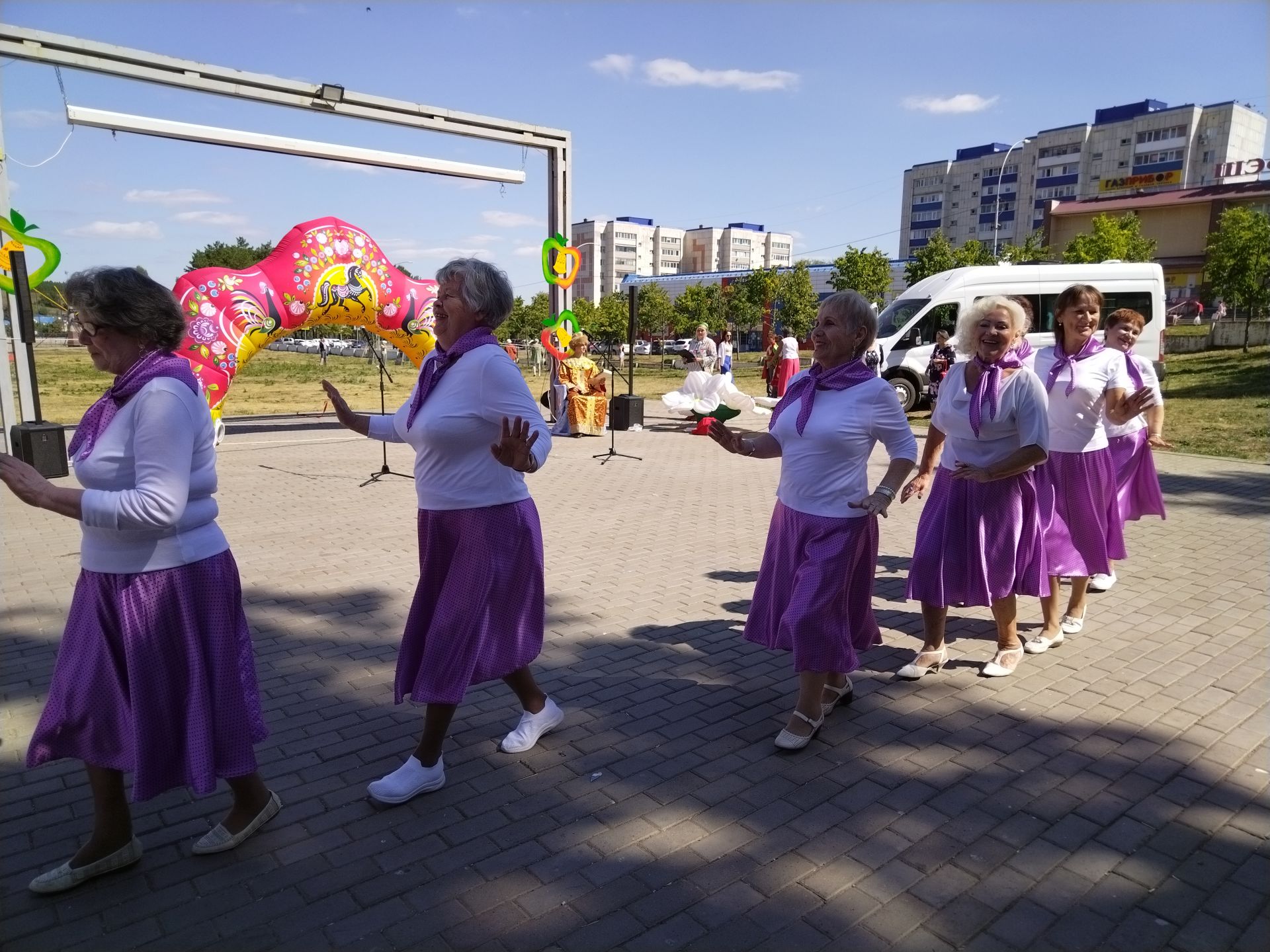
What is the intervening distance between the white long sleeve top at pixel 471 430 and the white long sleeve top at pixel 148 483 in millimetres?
704

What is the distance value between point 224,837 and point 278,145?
40.8 feet

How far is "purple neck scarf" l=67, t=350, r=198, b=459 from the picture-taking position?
91.7 inches

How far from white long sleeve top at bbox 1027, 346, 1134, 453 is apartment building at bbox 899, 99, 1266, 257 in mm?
67022

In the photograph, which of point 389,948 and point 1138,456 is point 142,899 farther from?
point 1138,456

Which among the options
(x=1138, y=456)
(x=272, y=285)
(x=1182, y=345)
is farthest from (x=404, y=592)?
(x=1182, y=345)

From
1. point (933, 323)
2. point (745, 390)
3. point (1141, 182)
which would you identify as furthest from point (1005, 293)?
point (1141, 182)

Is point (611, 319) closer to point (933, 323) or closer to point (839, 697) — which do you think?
point (933, 323)

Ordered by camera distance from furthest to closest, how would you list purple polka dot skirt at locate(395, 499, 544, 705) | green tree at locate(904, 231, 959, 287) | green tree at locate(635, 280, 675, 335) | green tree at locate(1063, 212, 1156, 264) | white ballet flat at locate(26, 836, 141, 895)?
green tree at locate(635, 280, 675, 335)
green tree at locate(904, 231, 959, 287)
green tree at locate(1063, 212, 1156, 264)
purple polka dot skirt at locate(395, 499, 544, 705)
white ballet flat at locate(26, 836, 141, 895)

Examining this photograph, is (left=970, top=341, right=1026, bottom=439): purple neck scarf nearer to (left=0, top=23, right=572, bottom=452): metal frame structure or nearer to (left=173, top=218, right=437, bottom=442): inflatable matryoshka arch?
(left=173, top=218, right=437, bottom=442): inflatable matryoshka arch

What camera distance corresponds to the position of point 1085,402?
4516 mm

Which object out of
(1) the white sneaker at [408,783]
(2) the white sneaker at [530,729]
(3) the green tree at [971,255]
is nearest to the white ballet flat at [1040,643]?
(2) the white sneaker at [530,729]

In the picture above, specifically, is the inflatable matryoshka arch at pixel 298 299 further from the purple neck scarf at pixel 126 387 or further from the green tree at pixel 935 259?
the green tree at pixel 935 259

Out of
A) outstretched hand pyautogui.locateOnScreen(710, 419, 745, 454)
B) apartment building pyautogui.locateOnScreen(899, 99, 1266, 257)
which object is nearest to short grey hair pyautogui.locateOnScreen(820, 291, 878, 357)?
outstretched hand pyautogui.locateOnScreen(710, 419, 745, 454)

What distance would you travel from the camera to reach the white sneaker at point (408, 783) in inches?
118
